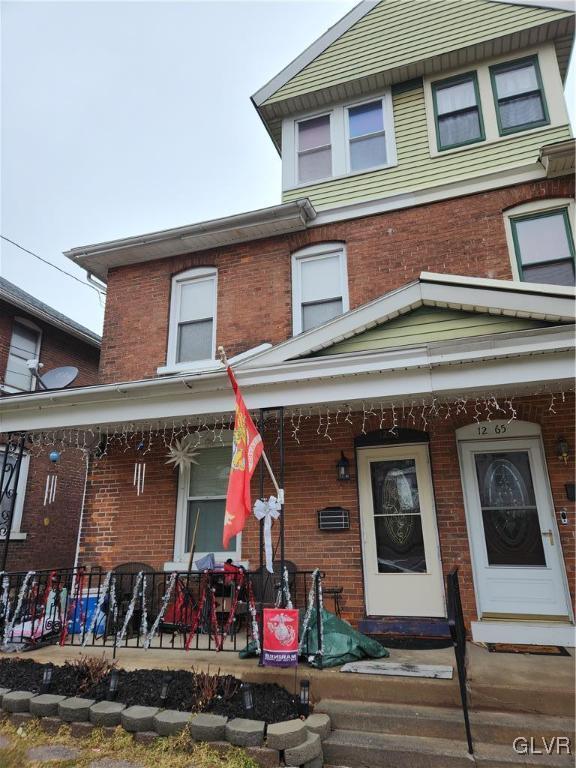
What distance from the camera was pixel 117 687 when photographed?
422 centimetres

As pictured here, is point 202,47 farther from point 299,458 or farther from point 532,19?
point 299,458

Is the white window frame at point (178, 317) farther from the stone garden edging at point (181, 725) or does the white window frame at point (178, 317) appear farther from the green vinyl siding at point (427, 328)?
the stone garden edging at point (181, 725)


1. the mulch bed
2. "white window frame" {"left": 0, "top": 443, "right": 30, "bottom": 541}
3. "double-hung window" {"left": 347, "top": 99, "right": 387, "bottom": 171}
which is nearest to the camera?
the mulch bed

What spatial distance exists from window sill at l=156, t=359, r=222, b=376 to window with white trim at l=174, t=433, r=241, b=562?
50.8 inches

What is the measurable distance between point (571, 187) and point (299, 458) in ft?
18.1

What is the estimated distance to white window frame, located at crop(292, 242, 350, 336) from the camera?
7.62 metres

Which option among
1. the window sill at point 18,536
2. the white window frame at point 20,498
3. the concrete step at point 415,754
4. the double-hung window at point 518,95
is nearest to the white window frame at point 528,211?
the double-hung window at point 518,95

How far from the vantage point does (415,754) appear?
11.0ft

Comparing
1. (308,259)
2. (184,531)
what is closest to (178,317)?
(308,259)

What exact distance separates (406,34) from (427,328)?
21.2 feet

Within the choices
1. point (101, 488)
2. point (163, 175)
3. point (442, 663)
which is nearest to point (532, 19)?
point (442, 663)

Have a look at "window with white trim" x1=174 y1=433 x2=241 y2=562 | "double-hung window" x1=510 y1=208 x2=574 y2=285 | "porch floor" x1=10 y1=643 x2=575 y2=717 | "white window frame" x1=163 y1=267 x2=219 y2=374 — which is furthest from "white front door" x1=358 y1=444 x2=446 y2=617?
"white window frame" x1=163 y1=267 x2=219 y2=374

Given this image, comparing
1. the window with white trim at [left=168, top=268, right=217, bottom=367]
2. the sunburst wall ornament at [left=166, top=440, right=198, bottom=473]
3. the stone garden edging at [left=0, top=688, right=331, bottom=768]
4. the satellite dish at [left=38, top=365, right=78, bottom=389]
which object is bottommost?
the stone garden edging at [left=0, top=688, right=331, bottom=768]

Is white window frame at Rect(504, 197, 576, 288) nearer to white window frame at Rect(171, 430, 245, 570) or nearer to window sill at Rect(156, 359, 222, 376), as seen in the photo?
window sill at Rect(156, 359, 222, 376)
